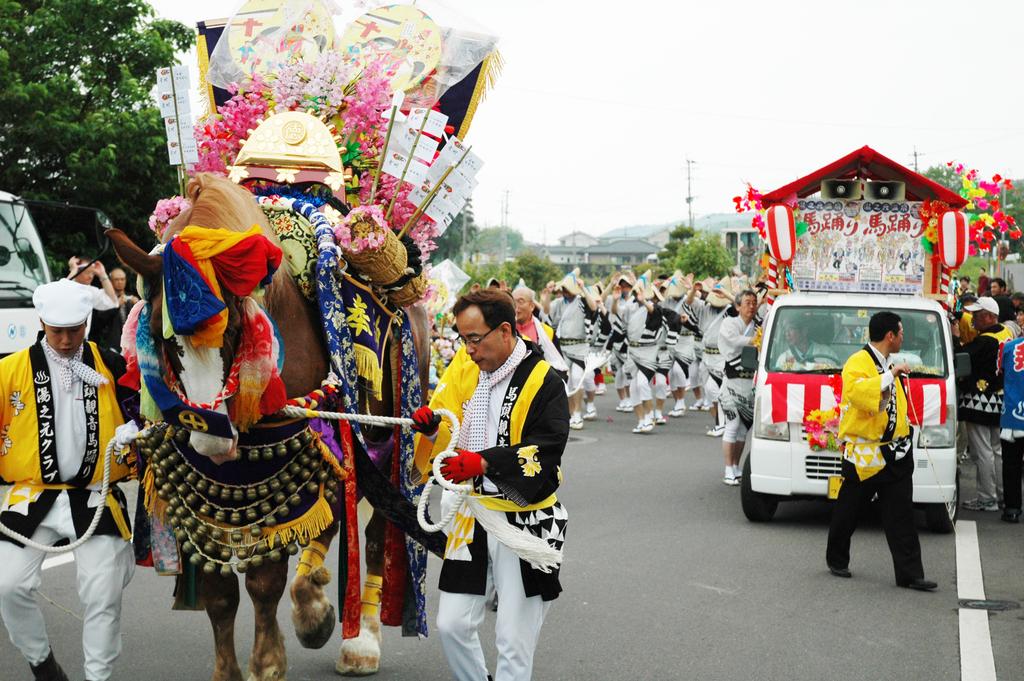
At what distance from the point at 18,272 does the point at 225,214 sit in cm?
804

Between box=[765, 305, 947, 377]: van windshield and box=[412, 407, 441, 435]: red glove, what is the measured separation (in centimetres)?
610

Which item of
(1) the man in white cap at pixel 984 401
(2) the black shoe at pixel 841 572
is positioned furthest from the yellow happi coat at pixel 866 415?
(1) the man in white cap at pixel 984 401

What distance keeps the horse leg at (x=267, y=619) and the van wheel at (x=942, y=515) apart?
6.30m

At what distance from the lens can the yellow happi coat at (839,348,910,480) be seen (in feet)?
26.0

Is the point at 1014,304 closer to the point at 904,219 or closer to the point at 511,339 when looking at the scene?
the point at 904,219

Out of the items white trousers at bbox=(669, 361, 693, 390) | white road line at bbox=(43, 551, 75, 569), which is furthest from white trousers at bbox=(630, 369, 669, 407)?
white road line at bbox=(43, 551, 75, 569)

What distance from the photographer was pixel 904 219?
1107 centimetres

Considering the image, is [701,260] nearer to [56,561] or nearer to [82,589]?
[56,561]

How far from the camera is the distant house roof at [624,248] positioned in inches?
5591

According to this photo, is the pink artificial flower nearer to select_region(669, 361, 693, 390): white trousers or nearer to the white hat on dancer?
the white hat on dancer

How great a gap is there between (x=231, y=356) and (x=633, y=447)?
37.2 feet

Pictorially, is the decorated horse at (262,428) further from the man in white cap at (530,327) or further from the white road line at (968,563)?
the man in white cap at (530,327)

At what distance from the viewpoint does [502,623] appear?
→ 180 inches

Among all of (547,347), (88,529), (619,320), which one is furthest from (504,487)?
(619,320)
